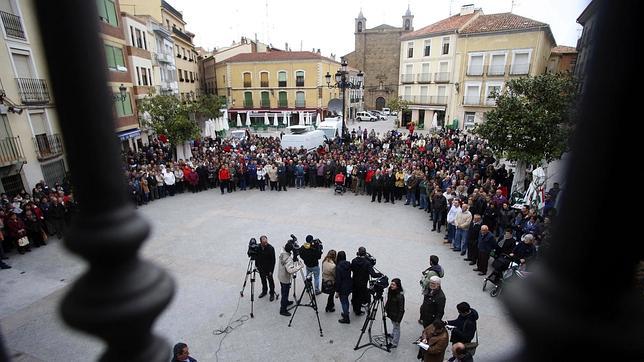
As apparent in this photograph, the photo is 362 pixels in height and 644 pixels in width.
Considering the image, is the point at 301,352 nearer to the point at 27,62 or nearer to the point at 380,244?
the point at 380,244

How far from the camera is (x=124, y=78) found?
2166cm

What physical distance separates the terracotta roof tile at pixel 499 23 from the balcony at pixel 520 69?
3.09 metres

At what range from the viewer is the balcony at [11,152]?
13273 millimetres

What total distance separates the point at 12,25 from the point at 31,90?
2.49 meters

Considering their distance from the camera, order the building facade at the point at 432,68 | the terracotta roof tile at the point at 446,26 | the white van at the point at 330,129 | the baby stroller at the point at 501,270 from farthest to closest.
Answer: the building facade at the point at 432,68 < the terracotta roof tile at the point at 446,26 < the white van at the point at 330,129 < the baby stroller at the point at 501,270

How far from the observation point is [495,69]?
3219 cm

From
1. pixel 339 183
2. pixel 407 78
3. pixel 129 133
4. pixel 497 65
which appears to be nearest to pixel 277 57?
pixel 407 78

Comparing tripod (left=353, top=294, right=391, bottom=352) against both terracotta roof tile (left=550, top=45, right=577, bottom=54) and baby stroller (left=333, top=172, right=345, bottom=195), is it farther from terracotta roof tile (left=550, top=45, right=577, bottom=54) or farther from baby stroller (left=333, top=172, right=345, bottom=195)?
terracotta roof tile (left=550, top=45, right=577, bottom=54)

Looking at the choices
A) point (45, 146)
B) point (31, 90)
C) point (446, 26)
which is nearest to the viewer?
point (31, 90)

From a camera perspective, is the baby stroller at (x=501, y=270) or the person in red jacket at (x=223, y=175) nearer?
the baby stroller at (x=501, y=270)

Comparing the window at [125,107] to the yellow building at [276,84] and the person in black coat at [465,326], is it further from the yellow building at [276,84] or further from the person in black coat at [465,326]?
the person in black coat at [465,326]

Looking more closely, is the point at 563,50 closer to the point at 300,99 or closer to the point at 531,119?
the point at 300,99

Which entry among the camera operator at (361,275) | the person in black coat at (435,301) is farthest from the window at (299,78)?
the person in black coat at (435,301)

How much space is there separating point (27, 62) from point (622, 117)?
19.3 metres
